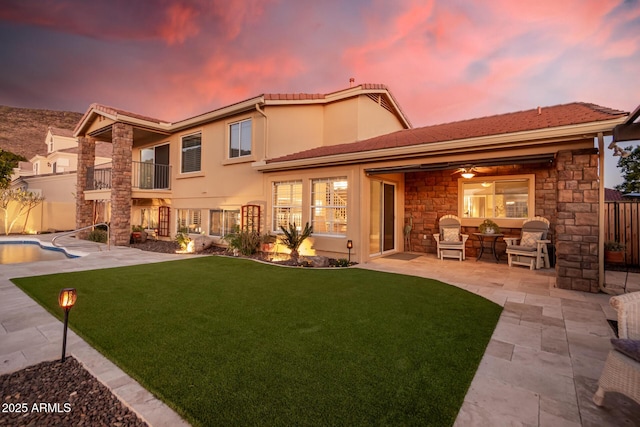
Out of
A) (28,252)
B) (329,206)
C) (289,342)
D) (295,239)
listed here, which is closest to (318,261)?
(295,239)

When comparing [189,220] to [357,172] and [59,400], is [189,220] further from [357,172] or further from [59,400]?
[59,400]

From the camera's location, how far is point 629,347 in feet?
6.65

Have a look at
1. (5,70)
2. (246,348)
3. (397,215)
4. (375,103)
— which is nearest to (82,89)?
(5,70)

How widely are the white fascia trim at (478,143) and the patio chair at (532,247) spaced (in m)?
3.09

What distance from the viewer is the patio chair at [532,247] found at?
759 cm

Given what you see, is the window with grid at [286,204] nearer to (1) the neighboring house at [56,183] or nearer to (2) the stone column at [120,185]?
(2) the stone column at [120,185]

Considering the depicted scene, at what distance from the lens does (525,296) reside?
521 cm

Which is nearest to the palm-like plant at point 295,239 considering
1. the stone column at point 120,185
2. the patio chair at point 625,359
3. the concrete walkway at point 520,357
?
the concrete walkway at point 520,357

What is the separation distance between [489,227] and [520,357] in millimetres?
6543

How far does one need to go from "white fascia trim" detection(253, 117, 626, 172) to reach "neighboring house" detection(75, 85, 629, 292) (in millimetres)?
23

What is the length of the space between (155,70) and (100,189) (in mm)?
6413

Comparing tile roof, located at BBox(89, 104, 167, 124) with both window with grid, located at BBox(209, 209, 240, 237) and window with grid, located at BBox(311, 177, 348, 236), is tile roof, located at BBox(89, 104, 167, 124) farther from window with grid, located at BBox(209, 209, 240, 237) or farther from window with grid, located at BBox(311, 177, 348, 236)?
window with grid, located at BBox(311, 177, 348, 236)

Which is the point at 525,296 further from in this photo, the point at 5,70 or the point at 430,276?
the point at 5,70

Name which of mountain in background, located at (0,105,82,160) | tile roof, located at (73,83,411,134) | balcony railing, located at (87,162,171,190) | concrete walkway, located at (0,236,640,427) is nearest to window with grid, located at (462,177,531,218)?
concrete walkway, located at (0,236,640,427)
